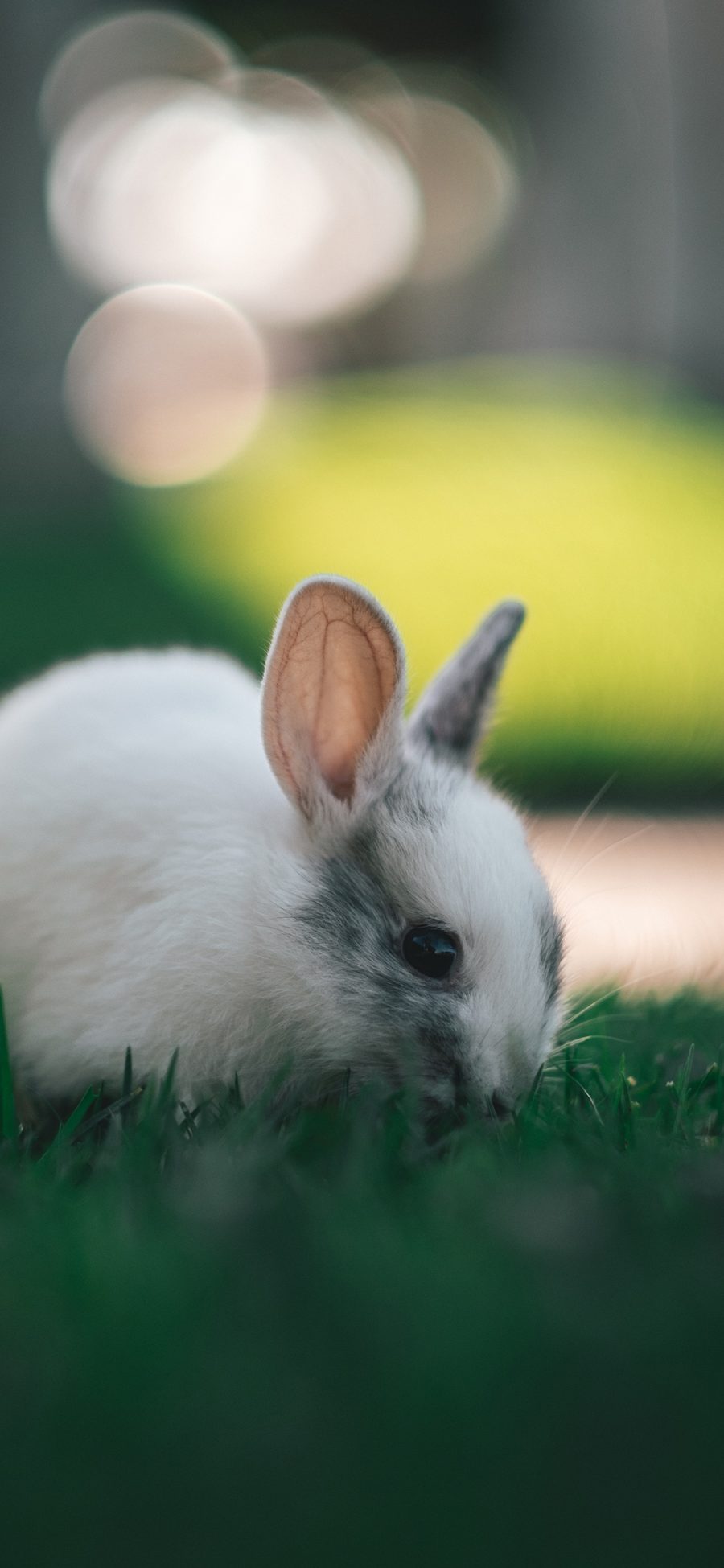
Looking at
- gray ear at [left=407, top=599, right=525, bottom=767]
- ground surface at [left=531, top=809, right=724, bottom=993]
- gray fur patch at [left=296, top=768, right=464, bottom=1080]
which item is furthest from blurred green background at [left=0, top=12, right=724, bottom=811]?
gray fur patch at [left=296, top=768, right=464, bottom=1080]

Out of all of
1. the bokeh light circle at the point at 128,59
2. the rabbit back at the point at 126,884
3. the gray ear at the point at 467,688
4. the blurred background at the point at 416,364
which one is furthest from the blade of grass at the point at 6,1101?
the bokeh light circle at the point at 128,59

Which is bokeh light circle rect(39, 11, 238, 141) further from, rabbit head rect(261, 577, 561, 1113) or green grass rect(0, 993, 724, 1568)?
green grass rect(0, 993, 724, 1568)

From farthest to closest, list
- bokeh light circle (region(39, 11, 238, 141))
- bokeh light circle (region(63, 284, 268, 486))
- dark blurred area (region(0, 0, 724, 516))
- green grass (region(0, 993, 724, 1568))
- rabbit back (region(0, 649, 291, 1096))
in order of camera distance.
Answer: bokeh light circle (region(39, 11, 238, 141)) → bokeh light circle (region(63, 284, 268, 486)) → dark blurred area (region(0, 0, 724, 516)) → rabbit back (region(0, 649, 291, 1096)) → green grass (region(0, 993, 724, 1568))

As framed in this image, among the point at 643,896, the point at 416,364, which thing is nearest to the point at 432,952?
the point at 643,896

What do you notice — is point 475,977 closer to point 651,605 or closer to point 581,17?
point 651,605

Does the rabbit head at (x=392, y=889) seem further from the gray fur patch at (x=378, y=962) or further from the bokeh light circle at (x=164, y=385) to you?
the bokeh light circle at (x=164, y=385)

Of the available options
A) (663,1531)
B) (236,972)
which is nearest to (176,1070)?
(236,972)
